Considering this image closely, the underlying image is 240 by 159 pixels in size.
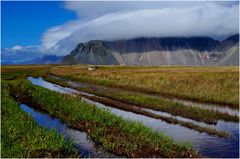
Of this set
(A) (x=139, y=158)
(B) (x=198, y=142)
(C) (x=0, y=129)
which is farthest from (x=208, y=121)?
(C) (x=0, y=129)

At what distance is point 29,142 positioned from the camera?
17.9 m

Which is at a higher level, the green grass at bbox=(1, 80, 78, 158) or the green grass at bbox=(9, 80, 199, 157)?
the green grass at bbox=(1, 80, 78, 158)

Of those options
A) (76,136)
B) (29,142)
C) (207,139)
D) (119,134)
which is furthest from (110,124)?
(29,142)

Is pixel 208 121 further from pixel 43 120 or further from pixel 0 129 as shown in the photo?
pixel 0 129

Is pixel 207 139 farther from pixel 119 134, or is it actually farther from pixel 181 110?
pixel 181 110

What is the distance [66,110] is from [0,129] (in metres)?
8.75

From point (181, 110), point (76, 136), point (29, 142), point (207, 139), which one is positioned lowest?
point (181, 110)

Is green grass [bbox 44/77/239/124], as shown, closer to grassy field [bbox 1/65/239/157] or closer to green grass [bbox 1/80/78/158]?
grassy field [bbox 1/65/239/157]

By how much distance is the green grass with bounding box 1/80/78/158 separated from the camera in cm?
1655

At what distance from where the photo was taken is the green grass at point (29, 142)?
16547 millimetres

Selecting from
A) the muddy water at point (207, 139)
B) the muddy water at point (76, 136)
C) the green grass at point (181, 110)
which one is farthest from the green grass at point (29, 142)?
the green grass at point (181, 110)

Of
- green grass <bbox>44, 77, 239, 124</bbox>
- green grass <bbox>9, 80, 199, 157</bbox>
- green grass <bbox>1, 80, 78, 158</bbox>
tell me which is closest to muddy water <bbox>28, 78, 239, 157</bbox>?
green grass <bbox>9, 80, 199, 157</bbox>

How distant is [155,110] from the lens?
113 ft

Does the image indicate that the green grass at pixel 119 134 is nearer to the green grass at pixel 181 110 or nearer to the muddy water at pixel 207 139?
the muddy water at pixel 207 139
